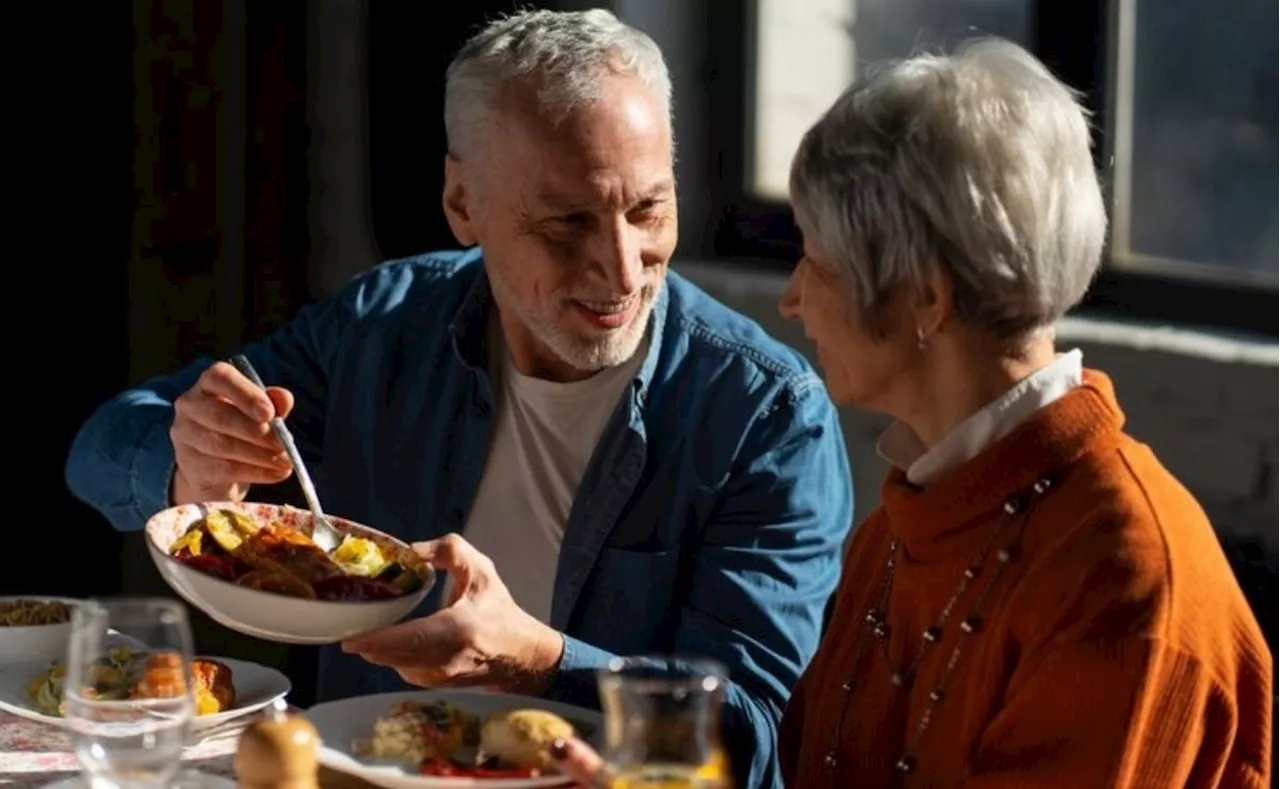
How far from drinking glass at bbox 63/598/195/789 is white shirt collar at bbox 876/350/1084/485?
60cm

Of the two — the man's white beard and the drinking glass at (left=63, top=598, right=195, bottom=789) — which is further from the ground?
the man's white beard

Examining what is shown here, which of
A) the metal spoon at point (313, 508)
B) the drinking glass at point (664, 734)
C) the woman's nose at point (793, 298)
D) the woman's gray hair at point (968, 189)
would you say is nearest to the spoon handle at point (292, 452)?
the metal spoon at point (313, 508)

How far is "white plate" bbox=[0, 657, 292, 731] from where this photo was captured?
5.86 feet

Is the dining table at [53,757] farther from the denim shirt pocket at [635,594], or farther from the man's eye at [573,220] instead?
the man's eye at [573,220]

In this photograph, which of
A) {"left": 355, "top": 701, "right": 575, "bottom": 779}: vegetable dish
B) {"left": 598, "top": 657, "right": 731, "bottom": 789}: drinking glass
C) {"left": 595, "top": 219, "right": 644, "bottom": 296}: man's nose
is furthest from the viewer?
{"left": 595, "top": 219, "right": 644, "bottom": 296}: man's nose

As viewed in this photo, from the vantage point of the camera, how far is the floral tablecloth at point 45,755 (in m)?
1.72

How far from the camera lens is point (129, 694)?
1.44 meters

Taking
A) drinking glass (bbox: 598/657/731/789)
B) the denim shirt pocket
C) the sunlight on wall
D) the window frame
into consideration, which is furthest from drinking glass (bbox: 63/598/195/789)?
the sunlight on wall

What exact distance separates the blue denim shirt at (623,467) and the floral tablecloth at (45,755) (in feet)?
0.96

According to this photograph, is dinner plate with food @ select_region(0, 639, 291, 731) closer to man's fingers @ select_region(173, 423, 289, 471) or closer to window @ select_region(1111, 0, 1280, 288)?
man's fingers @ select_region(173, 423, 289, 471)

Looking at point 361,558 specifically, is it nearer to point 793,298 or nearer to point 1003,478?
point 793,298

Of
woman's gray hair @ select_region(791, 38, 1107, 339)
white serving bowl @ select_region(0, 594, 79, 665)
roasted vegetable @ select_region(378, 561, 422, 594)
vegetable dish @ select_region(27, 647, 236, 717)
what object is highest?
woman's gray hair @ select_region(791, 38, 1107, 339)

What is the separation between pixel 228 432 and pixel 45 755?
1.24 ft

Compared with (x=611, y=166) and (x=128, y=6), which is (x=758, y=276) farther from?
(x=611, y=166)
